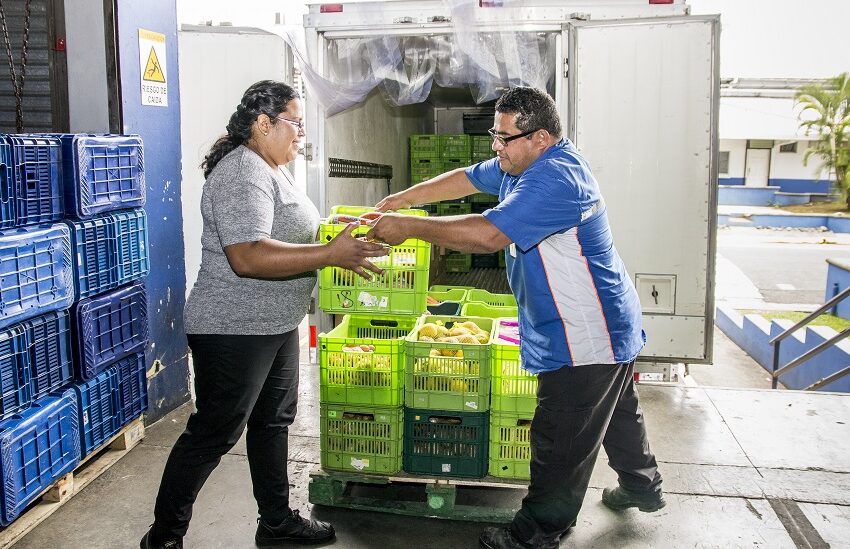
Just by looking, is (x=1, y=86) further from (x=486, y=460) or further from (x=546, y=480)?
(x=546, y=480)

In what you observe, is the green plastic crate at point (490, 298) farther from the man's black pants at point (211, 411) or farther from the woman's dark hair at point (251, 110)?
the woman's dark hair at point (251, 110)

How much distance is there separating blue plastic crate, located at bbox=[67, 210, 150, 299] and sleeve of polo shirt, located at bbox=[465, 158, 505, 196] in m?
2.05

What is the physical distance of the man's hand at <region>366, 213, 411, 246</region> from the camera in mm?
2842

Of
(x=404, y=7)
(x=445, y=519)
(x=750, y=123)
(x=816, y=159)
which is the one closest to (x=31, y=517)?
(x=445, y=519)

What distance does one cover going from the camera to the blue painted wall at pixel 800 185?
143 ft

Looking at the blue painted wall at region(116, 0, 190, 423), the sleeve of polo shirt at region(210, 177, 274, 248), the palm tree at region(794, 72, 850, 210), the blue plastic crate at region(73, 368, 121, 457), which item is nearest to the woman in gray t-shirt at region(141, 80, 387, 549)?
the sleeve of polo shirt at region(210, 177, 274, 248)

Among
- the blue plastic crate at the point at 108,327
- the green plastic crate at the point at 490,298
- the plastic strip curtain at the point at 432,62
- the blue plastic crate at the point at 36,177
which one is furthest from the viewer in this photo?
the green plastic crate at the point at 490,298

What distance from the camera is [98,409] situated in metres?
3.96

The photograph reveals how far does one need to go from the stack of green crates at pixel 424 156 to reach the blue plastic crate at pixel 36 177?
5890 millimetres

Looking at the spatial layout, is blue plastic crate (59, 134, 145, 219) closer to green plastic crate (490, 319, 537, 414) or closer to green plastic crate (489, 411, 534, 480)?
green plastic crate (490, 319, 537, 414)

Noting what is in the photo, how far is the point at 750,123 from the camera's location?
41469 mm

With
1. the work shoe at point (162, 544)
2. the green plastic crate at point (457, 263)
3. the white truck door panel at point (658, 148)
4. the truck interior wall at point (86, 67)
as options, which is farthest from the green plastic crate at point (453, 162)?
the work shoe at point (162, 544)

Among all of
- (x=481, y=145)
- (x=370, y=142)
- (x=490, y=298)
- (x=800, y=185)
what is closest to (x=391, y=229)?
(x=490, y=298)

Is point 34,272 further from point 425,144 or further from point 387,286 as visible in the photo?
point 425,144
